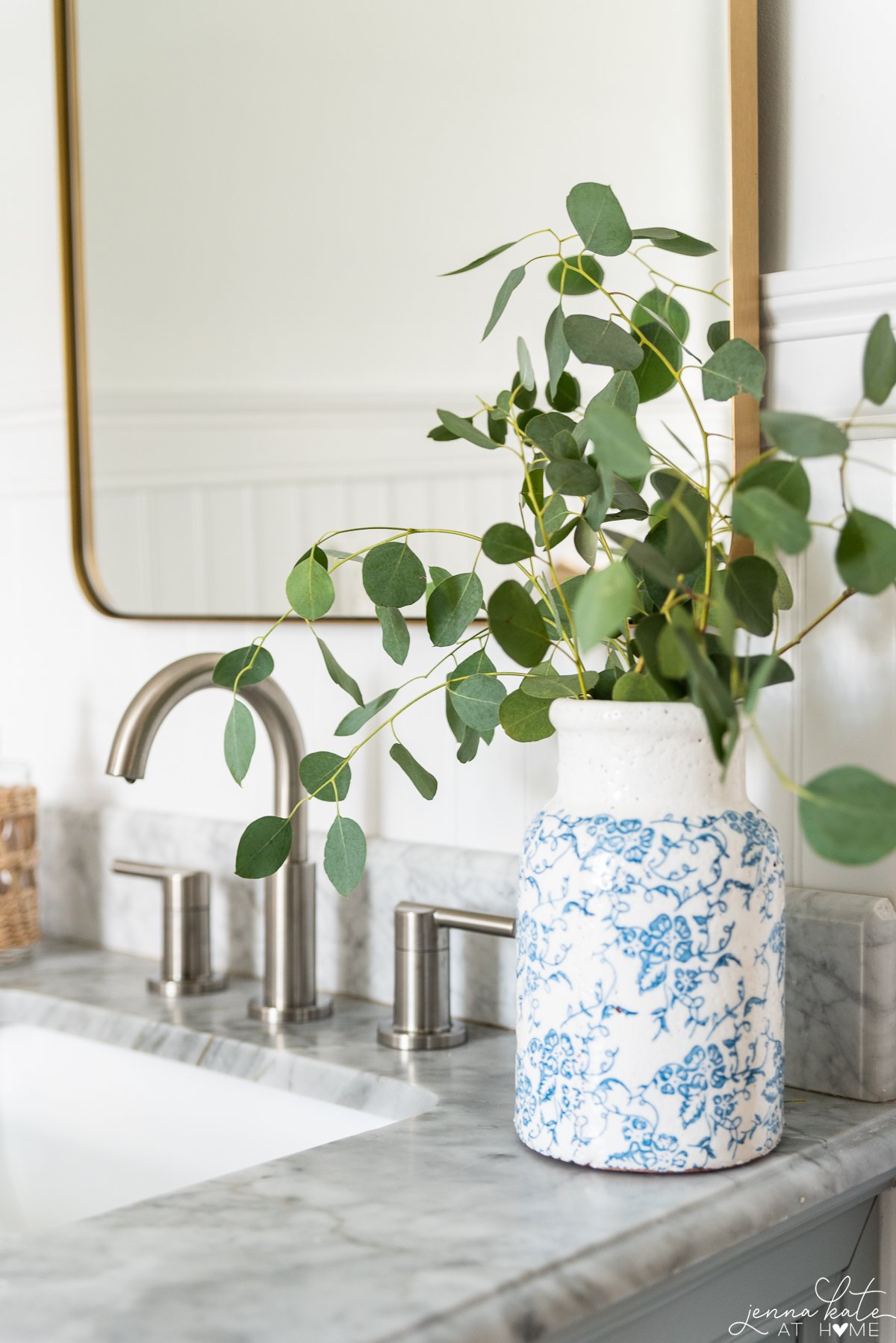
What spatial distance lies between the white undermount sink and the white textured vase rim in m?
0.34

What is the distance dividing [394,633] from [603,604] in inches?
11.0

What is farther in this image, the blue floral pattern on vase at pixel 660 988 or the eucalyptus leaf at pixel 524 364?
the eucalyptus leaf at pixel 524 364

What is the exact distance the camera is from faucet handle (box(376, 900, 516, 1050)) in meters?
0.93

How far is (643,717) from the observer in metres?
0.66

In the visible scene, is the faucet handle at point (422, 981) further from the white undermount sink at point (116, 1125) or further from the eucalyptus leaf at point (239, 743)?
the eucalyptus leaf at point (239, 743)

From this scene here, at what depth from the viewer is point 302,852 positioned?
1011mm

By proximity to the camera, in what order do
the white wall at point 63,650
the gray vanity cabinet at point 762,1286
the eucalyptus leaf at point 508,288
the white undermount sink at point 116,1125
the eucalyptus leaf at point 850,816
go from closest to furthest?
the eucalyptus leaf at point 850,816, the gray vanity cabinet at point 762,1286, the eucalyptus leaf at point 508,288, the white undermount sink at point 116,1125, the white wall at point 63,650

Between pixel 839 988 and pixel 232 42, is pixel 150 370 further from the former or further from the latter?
pixel 839 988

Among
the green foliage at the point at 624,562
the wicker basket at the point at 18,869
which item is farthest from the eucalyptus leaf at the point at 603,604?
the wicker basket at the point at 18,869

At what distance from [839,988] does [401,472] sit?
47 cm

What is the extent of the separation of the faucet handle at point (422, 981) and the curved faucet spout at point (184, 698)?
12cm

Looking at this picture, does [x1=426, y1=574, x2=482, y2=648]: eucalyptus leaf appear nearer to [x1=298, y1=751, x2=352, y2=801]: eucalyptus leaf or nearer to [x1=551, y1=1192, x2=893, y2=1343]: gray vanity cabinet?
[x1=298, y1=751, x2=352, y2=801]: eucalyptus leaf

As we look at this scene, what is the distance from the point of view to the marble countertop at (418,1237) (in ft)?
1.77

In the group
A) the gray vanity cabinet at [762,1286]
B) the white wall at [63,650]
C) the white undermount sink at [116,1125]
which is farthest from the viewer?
the white wall at [63,650]
